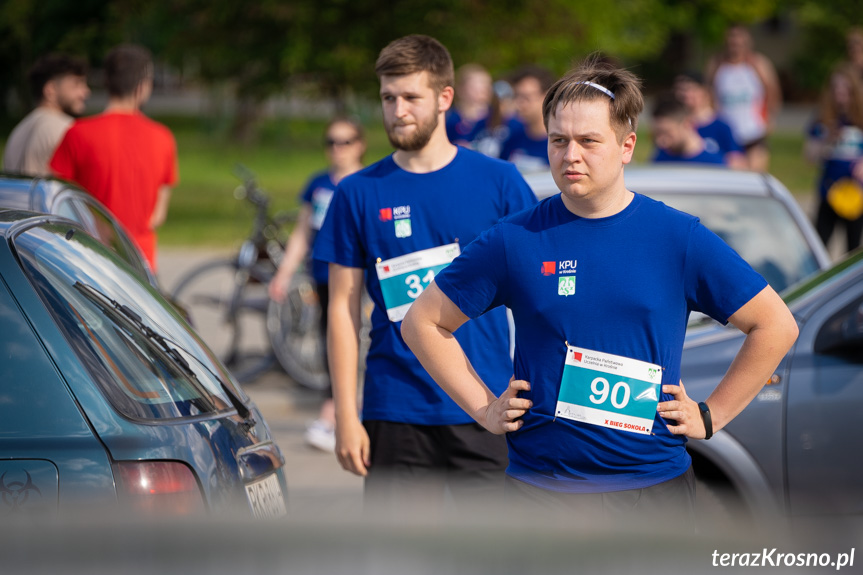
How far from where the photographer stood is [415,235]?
3.89 metres

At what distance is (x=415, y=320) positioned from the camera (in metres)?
3.06

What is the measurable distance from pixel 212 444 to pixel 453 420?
3.62ft

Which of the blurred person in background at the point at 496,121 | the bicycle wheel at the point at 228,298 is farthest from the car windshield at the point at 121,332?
the blurred person in background at the point at 496,121

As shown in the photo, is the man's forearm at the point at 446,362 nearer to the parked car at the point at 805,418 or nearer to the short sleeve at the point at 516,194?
the short sleeve at the point at 516,194

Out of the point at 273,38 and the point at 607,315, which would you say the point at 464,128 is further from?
the point at 607,315

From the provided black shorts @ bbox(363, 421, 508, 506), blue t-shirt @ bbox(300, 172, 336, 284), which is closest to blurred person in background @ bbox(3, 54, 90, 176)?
blue t-shirt @ bbox(300, 172, 336, 284)

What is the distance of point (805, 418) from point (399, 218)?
200 centimetres

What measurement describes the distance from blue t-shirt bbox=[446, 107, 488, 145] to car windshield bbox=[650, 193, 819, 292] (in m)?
4.72

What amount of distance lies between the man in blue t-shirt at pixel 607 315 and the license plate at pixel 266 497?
2.28 feet

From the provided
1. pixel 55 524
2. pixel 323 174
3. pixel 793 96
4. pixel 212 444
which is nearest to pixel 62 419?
pixel 212 444

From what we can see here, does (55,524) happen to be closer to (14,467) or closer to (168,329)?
(14,467)

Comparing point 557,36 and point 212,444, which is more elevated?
point 557,36

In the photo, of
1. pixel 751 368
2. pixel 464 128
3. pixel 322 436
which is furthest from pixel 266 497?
pixel 464 128

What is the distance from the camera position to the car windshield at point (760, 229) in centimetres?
584
